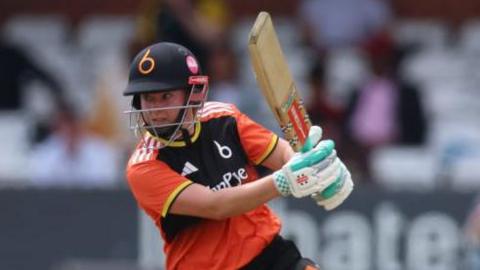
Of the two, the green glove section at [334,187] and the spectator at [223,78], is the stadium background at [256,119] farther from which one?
the green glove section at [334,187]

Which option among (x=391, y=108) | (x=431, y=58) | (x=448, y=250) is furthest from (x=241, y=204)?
(x=431, y=58)

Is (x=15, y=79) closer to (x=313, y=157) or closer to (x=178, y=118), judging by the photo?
(x=178, y=118)

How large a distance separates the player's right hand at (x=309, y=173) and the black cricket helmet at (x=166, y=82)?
0.49 meters

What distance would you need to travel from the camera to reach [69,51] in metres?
12.4

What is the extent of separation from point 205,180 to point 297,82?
Result: 552 centimetres

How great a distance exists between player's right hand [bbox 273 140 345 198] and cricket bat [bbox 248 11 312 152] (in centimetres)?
21

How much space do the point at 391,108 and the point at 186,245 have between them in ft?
15.6

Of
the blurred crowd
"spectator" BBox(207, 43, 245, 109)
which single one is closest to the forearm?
the blurred crowd

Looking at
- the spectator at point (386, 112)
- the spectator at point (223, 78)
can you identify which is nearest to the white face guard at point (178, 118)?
the spectator at point (223, 78)

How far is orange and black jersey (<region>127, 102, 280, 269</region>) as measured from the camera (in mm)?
6059

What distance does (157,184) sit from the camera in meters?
6.03

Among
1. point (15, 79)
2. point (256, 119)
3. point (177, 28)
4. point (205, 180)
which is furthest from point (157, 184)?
point (15, 79)

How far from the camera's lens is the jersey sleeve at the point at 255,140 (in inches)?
245

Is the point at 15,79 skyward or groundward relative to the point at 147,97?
groundward
